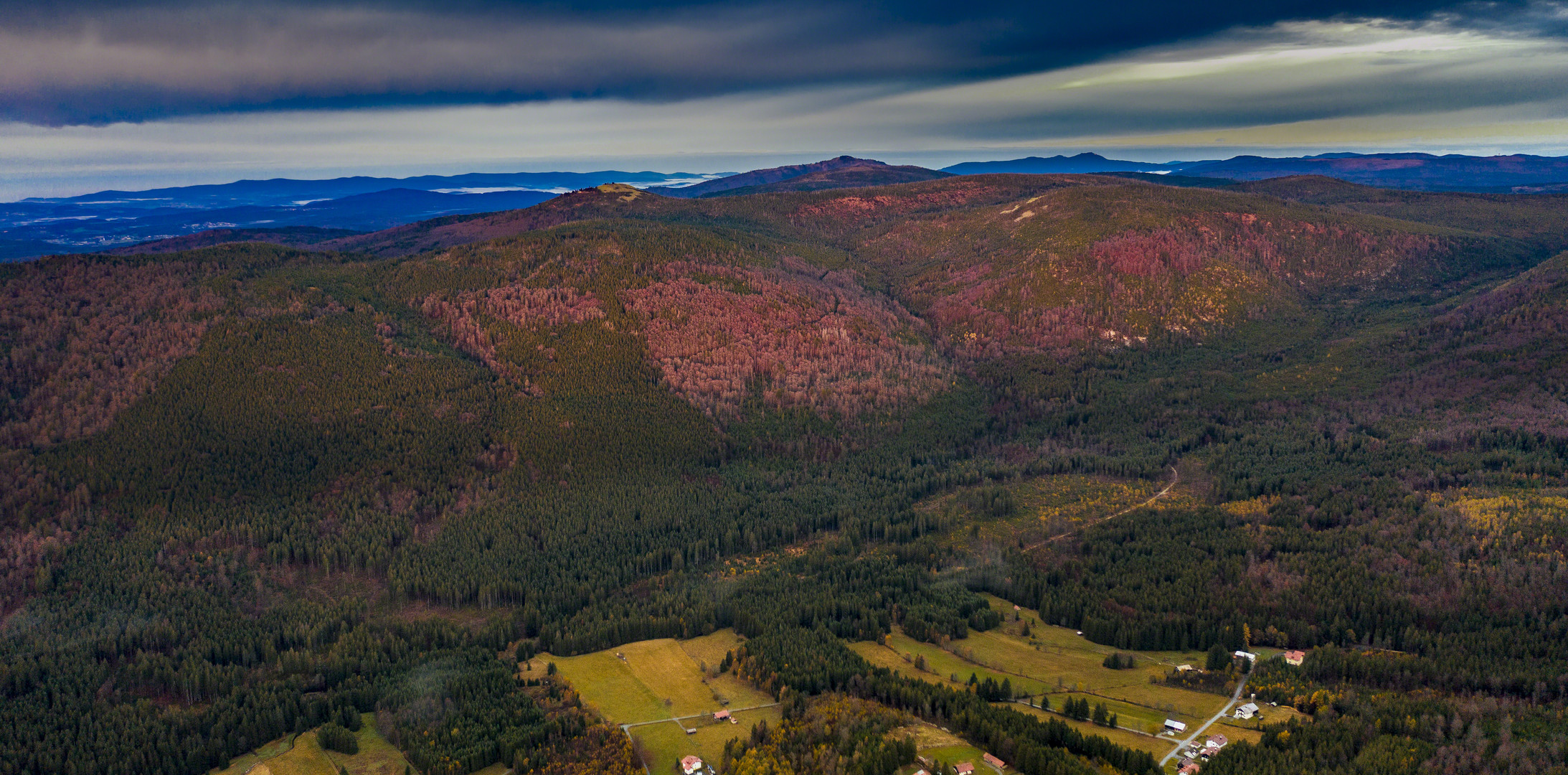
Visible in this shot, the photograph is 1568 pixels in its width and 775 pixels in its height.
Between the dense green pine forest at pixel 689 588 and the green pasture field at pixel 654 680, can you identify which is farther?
the green pasture field at pixel 654 680

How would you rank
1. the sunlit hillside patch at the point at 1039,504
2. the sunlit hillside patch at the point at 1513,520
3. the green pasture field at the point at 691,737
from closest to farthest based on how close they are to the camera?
the green pasture field at the point at 691,737 → the sunlit hillside patch at the point at 1513,520 → the sunlit hillside patch at the point at 1039,504

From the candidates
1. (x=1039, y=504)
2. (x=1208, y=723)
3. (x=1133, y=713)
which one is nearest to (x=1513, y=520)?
(x=1039, y=504)

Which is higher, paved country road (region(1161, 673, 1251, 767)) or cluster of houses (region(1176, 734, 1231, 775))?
cluster of houses (region(1176, 734, 1231, 775))

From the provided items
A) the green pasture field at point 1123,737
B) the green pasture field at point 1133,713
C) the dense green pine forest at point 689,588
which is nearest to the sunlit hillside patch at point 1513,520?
the dense green pine forest at point 689,588

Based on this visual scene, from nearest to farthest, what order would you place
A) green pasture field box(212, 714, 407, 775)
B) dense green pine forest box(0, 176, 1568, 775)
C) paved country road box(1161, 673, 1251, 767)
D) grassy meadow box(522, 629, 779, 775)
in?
1. paved country road box(1161, 673, 1251, 767)
2. green pasture field box(212, 714, 407, 775)
3. dense green pine forest box(0, 176, 1568, 775)
4. grassy meadow box(522, 629, 779, 775)

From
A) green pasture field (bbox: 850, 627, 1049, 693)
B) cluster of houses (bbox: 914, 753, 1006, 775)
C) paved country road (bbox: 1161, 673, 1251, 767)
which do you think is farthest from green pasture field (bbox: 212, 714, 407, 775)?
paved country road (bbox: 1161, 673, 1251, 767)

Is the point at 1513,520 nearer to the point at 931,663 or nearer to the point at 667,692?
the point at 931,663

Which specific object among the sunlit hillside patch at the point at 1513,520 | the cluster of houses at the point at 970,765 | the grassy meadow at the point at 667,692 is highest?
the sunlit hillside patch at the point at 1513,520

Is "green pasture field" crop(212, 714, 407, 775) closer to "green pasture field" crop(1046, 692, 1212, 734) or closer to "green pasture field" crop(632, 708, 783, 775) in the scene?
"green pasture field" crop(632, 708, 783, 775)

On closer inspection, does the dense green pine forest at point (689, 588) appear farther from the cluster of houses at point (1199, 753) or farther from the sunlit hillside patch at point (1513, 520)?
the cluster of houses at point (1199, 753)
